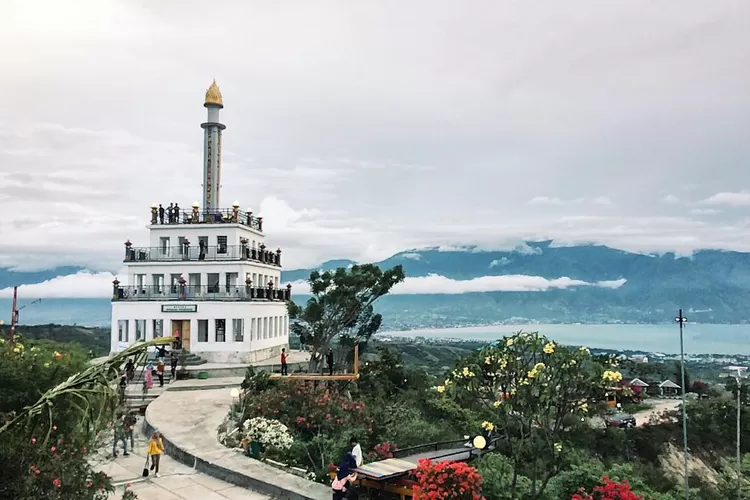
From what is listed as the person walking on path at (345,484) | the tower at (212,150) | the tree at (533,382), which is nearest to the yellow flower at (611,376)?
the tree at (533,382)

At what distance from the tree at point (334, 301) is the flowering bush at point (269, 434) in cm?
1300

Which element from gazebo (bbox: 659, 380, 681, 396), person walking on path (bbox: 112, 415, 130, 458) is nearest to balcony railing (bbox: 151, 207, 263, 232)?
person walking on path (bbox: 112, 415, 130, 458)

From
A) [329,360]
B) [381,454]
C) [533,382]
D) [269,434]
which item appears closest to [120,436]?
[269,434]

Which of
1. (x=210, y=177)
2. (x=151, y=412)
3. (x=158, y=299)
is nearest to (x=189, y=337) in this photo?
(x=158, y=299)

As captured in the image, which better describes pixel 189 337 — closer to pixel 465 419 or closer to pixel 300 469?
pixel 465 419

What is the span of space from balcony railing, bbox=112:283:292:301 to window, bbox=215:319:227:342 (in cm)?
141

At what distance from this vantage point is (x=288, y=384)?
62.1 ft

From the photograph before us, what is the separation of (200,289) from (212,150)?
10.3m

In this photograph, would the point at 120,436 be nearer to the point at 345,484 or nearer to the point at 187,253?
the point at 345,484

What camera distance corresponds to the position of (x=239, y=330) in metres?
35.8

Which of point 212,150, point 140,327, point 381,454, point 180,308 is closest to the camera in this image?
point 381,454

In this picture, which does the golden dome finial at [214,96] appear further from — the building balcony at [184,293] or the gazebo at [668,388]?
the gazebo at [668,388]

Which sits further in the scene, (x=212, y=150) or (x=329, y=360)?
(x=212, y=150)

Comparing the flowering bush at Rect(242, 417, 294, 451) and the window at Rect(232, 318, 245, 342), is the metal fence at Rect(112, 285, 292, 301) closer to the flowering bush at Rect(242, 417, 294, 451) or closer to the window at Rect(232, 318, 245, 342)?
the window at Rect(232, 318, 245, 342)
